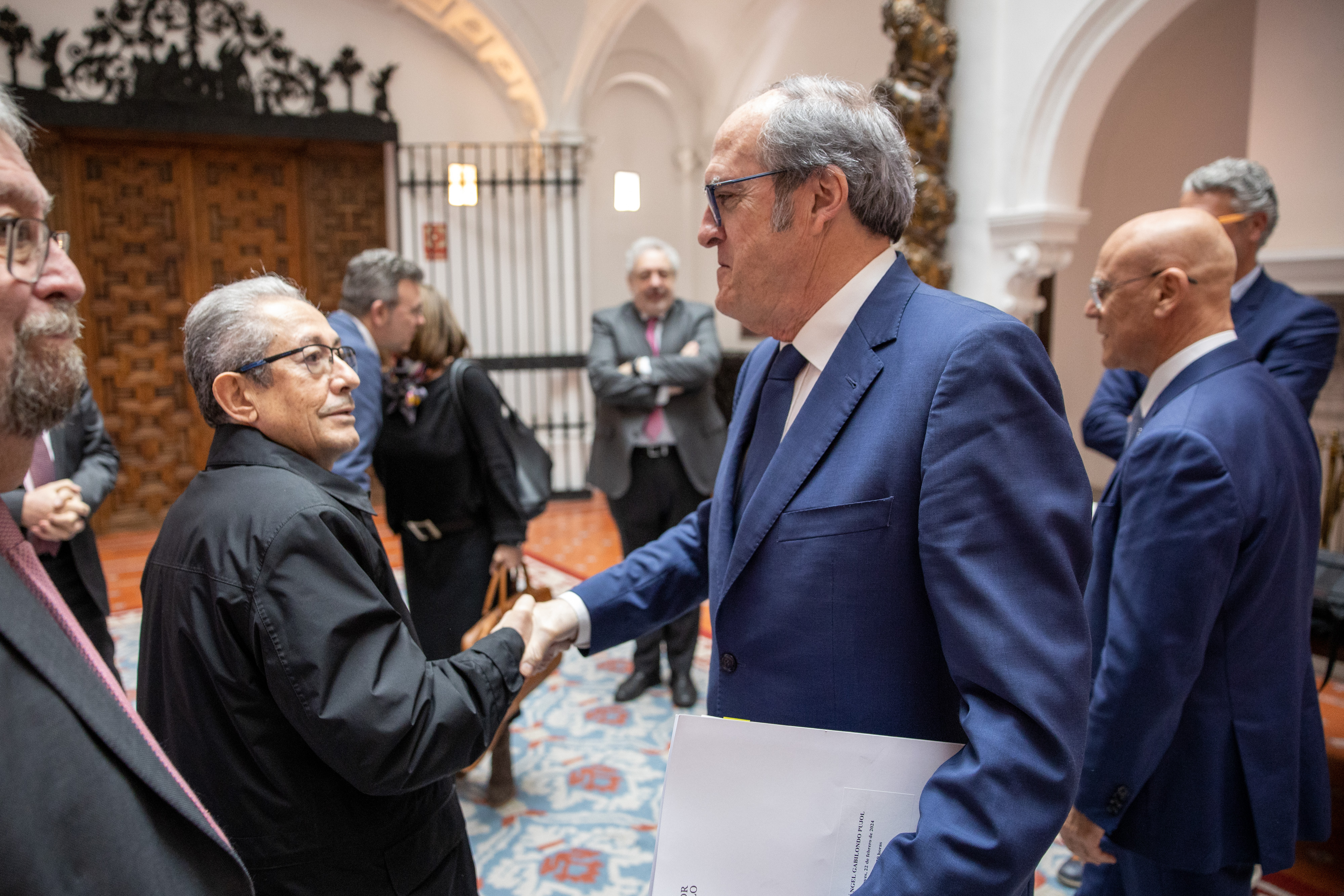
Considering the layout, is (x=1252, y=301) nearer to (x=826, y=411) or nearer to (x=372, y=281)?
(x=826, y=411)

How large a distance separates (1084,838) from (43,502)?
2796 millimetres

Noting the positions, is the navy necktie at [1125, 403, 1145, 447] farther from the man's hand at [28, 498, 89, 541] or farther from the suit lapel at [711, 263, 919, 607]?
the man's hand at [28, 498, 89, 541]

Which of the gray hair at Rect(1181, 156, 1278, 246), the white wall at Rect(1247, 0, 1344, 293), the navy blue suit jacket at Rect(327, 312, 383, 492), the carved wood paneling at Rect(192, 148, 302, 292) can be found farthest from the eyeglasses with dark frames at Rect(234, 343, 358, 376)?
the carved wood paneling at Rect(192, 148, 302, 292)

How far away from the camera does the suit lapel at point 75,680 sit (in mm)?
734

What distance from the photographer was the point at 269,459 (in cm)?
146

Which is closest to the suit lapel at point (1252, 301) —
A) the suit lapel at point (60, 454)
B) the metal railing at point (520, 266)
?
the suit lapel at point (60, 454)

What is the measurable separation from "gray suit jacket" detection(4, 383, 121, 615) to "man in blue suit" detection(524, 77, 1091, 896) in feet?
7.50

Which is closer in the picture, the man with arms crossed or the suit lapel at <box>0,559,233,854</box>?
the suit lapel at <box>0,559,233,854</box>

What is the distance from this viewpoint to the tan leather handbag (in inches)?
69.3

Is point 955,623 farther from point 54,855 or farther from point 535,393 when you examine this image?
point 535,393

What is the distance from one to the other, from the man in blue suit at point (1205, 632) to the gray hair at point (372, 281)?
2211 millimetres

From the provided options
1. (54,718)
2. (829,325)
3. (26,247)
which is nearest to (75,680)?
(54,718)

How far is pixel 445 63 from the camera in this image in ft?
25.3

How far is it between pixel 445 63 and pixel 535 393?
9.75 ft
